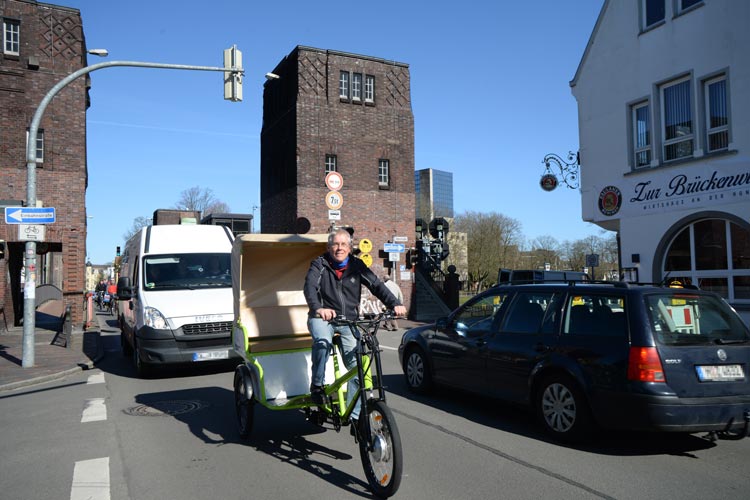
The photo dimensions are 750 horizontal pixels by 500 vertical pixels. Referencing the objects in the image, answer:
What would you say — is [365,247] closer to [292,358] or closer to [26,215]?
[26,215]

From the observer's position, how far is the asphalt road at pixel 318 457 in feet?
15.7

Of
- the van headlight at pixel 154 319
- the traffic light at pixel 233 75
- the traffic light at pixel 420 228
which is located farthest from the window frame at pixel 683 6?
the traffic light at pixel 420 228

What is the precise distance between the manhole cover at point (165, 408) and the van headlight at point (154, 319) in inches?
69.5

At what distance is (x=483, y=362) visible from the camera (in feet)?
23.7

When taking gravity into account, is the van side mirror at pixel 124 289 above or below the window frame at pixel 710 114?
below

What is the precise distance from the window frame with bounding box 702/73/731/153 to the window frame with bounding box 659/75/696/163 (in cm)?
31

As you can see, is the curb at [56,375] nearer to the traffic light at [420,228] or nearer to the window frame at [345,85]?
the window frame at [345,85]

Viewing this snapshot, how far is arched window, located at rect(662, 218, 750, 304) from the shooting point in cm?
1416

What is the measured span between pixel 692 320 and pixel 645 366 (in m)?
0.80

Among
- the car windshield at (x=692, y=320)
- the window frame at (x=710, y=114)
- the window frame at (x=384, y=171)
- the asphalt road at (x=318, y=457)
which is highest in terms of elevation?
the window frame at (x=384, y=171)

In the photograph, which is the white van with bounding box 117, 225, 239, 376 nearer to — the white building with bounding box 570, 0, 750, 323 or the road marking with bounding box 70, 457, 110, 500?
the road marking with bounding box 70, 457, 110, 500

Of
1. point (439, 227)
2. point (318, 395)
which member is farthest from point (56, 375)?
point (439, 227)

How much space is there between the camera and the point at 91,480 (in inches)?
201

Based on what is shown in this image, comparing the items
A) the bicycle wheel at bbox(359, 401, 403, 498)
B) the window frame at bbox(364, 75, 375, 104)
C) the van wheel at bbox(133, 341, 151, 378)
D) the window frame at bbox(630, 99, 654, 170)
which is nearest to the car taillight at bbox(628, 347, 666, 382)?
the bicycle wheel at bbox(359, 401, 403, 498)
